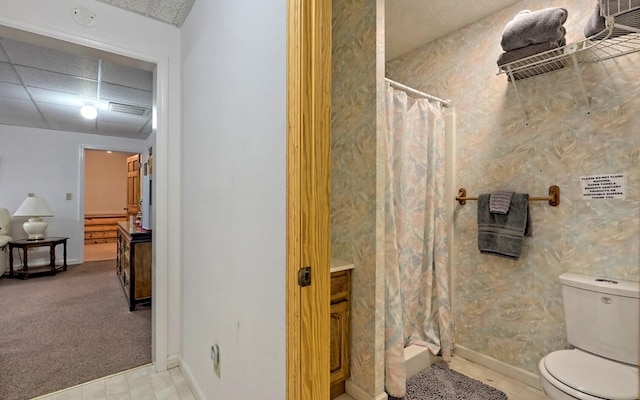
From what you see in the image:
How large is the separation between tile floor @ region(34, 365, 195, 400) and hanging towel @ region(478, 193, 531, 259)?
2.16 metres

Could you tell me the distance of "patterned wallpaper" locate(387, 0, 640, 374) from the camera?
161 cm

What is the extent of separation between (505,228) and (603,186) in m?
0.54

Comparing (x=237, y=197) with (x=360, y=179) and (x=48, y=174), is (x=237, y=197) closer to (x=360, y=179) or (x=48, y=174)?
(x=360, y=179)

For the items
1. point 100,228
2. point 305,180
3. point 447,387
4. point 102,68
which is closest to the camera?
point 305,180

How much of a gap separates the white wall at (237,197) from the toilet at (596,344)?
1.31 meters

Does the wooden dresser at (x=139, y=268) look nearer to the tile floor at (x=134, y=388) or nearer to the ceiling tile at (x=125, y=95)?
the tile floor at (x=134, y=388)

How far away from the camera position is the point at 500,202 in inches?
78.0

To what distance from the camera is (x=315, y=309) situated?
1.02 meters

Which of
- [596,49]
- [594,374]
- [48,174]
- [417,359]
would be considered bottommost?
[417,359]

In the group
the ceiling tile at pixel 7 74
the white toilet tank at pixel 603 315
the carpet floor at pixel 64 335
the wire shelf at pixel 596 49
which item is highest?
the ceiling tile at pixel 7 74

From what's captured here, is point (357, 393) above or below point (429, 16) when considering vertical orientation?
below

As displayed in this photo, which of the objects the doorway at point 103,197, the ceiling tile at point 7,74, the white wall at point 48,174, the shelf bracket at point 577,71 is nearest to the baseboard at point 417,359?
the shelf bracket at point 577,71

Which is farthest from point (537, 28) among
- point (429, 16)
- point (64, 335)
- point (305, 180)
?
point (64, 335)

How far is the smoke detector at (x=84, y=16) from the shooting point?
1849 mm
